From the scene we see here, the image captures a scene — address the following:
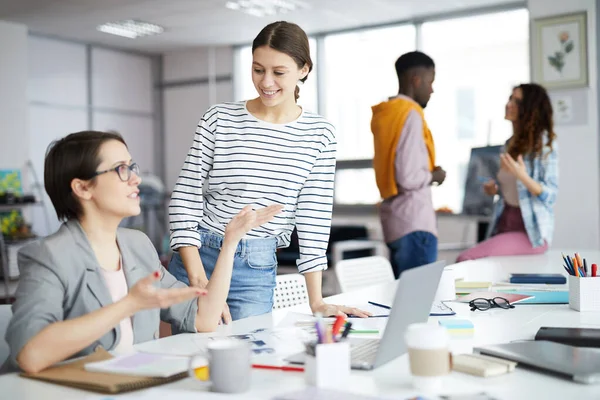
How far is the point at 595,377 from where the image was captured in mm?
1177

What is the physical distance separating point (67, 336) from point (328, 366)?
19.4 inches

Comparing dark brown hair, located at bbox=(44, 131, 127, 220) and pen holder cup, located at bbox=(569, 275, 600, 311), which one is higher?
dark brown hair, located at bbox=(44, 131, 127, 220)

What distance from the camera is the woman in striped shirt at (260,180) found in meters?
1.97

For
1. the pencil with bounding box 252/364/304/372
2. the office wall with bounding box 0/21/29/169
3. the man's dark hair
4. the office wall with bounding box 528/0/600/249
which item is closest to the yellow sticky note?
the pencil with bounding box 252/364/304/372

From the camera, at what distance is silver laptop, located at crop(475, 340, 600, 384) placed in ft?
3.94

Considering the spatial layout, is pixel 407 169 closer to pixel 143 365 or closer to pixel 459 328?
pixel 459 328

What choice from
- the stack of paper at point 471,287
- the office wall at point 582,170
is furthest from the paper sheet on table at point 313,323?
the office wall at point 582,170

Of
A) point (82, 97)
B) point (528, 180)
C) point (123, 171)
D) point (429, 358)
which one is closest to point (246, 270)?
point (123, 171)

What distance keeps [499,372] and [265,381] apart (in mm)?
421

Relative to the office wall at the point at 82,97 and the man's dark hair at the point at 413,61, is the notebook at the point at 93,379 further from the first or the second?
the office wall at the point at 82,97

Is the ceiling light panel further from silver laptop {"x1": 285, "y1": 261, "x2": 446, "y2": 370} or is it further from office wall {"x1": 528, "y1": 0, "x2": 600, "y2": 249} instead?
silver laptop {"x1": 285, "y1": 261, "x2": 446, "y2": 370}

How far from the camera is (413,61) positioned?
10.5 ft

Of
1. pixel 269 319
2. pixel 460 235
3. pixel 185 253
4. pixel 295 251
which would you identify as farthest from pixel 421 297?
pixel 460 235

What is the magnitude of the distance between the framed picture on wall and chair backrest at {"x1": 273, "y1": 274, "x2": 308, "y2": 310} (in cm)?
409
